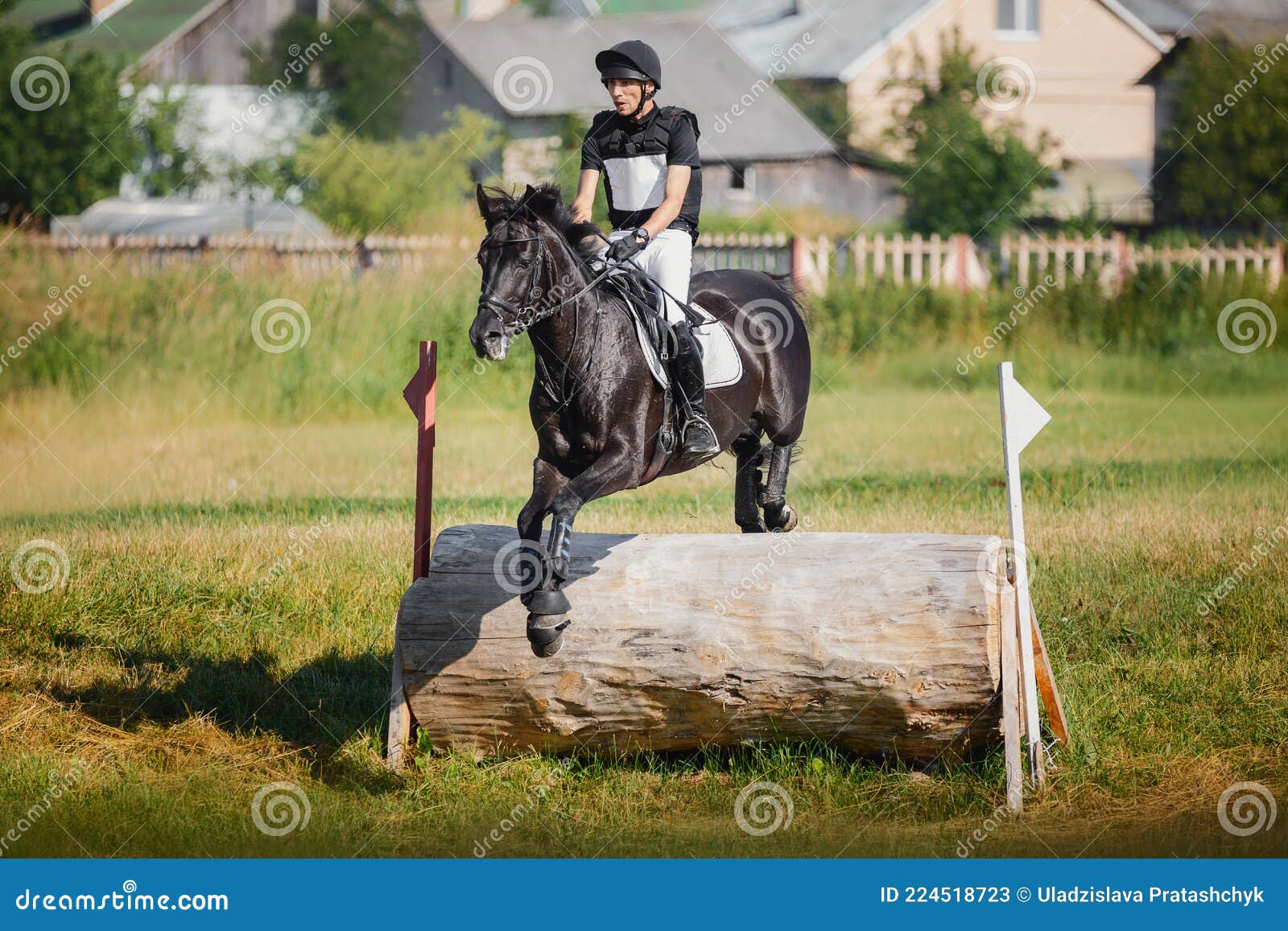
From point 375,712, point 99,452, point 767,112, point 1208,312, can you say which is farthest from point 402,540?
point 767,112

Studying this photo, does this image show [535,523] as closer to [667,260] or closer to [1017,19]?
[667,260]

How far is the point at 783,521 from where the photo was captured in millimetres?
8156

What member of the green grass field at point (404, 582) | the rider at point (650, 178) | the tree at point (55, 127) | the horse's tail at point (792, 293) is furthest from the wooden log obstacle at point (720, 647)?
the tree at point (55, 127)

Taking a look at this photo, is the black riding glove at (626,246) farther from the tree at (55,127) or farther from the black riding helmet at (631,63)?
the tree at (55,127)

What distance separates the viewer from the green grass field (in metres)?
6.09

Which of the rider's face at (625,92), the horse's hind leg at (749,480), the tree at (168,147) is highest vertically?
the tree at (168,147)

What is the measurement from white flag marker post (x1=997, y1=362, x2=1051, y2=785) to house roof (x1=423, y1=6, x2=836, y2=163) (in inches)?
1173

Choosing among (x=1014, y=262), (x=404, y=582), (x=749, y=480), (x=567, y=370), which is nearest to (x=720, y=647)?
(x=567, y=370)

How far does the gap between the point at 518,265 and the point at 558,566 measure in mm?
1254

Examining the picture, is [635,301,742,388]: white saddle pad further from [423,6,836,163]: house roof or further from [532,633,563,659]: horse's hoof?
[423,6,836,163]: house roof

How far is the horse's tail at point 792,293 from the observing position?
27.6 feet

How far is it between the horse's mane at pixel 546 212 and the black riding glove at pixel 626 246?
0.09 meters

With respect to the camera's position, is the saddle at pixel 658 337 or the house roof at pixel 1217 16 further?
the house roof at pixel 1217 16

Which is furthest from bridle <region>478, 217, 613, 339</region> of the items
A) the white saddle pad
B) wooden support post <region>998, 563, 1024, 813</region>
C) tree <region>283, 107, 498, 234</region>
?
tree <region>283, 107, 498, 234</region>
